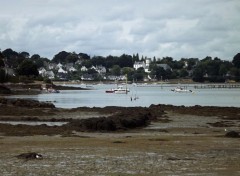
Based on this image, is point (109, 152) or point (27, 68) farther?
point (27, 68)

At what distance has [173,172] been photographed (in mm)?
16016

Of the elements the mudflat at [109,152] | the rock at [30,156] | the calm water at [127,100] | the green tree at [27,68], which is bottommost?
the calm water at [127,100]

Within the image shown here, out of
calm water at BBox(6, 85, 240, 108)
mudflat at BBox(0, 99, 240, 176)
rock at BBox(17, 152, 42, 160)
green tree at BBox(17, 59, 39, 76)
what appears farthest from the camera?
green tree at BBox(17, 59, 39, 76)

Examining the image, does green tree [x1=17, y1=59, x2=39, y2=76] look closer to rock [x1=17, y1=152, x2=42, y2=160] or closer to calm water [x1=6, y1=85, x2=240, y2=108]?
calm water [x1=6, y1=85, x2=240, y2=108]

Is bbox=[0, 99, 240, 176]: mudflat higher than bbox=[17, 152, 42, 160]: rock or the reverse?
the reverse

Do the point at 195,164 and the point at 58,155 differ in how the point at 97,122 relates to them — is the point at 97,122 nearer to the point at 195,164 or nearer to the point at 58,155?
the point at 58,155

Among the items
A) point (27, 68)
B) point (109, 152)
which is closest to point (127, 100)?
point (27, 68)

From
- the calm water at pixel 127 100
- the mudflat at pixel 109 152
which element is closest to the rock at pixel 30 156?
the mudflat at pixel 109 152

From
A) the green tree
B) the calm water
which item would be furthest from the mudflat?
the green tree

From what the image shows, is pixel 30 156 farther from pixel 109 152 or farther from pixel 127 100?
pixel 127 100

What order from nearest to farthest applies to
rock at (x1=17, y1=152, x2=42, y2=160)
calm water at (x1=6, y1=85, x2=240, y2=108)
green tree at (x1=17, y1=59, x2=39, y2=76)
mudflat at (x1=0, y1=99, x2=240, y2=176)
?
mudflat at (x1=0, y1=99, x2=240, y2=176) → rock at (x1=17, y1=152, x2=42, y2=160) → calm water at (x1=6, y1=85, x2=240, y2=108) → green tree at (x1=17, y1=59, x2=39, y2=76)

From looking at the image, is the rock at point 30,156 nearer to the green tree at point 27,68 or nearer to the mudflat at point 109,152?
the mudflat at point 109,152

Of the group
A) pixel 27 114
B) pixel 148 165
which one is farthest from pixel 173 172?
pixel 27 114

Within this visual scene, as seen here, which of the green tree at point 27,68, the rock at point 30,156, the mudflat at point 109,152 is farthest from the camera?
the green tree at point 27,68
